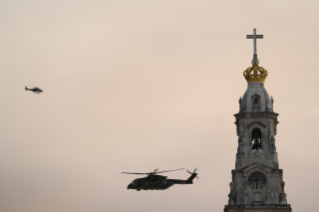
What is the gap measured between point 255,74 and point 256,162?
1641 centimetres

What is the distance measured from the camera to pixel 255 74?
631 ft

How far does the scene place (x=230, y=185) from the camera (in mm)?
184875

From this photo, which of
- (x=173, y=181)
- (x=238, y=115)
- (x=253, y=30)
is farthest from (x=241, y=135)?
(x=173, y=181)

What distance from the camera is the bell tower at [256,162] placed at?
182250 millimetres

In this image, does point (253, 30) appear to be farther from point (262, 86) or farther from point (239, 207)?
point (239, 207)

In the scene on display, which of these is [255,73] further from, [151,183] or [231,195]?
[151,183]

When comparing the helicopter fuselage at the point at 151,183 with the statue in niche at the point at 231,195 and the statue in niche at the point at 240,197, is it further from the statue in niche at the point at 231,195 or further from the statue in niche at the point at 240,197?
the statue in niche at the point at 240,197

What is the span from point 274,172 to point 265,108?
440 inches

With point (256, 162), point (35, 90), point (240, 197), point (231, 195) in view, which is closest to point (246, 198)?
point (240, 197)

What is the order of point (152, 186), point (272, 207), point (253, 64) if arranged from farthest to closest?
point (253, 64) → point (272, 207) → point (152, 186)

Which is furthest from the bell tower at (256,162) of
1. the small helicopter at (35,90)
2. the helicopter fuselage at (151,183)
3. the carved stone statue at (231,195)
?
the small helicopter at (35,90)

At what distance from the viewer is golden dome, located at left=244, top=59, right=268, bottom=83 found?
192 meters

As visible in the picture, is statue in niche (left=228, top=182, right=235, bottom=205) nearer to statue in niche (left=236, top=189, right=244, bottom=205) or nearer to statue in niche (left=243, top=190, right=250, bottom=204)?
statue in niche (left=236, top=189, right=244, bottom=205)

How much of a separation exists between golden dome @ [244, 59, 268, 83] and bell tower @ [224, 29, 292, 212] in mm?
2177
